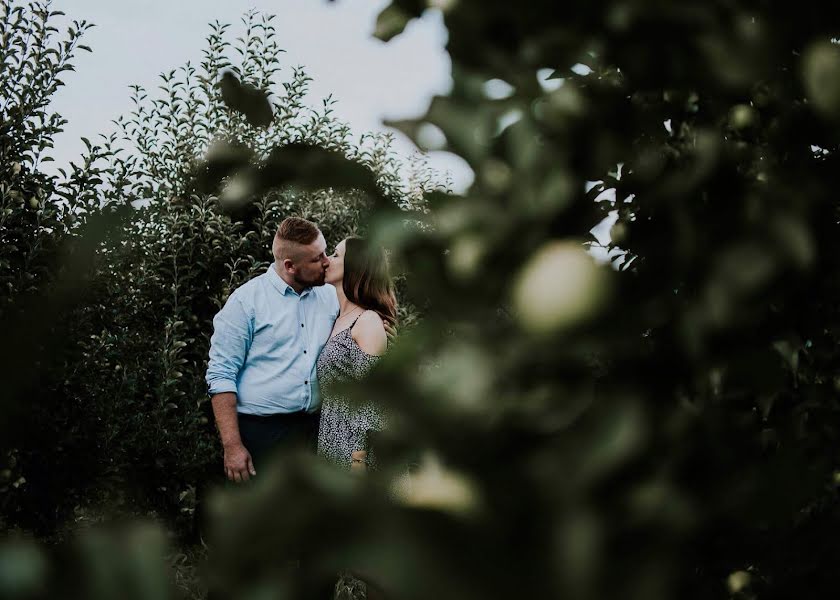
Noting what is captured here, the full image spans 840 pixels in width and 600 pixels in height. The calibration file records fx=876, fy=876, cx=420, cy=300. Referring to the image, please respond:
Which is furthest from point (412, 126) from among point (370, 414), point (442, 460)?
point (370, 414)

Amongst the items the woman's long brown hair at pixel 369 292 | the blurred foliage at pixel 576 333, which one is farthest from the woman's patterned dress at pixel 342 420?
the blurred foliage at pixel 576 333

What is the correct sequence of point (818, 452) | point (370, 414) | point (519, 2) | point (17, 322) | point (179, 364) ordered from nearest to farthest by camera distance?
point (17, 322) → point (519, 2) → point (818, 452) → point (370, 414) → point (179, 364)

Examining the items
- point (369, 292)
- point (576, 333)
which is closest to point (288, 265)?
point (369, 292)

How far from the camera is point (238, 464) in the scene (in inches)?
201

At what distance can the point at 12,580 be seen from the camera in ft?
1.53

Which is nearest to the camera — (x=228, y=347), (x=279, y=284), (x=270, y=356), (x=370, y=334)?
(x=370, y=334)

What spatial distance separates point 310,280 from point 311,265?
10 cm

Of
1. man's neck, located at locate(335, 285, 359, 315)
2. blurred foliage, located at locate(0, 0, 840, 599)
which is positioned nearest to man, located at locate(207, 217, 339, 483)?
man's neck, located at locate(335, 285, 359, 315)

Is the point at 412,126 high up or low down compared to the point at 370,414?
up

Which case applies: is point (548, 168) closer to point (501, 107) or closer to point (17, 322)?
point (501, 107)

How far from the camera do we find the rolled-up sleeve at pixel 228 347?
515 centimetres

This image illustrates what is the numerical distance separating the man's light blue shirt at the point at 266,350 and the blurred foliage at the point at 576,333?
434 cm

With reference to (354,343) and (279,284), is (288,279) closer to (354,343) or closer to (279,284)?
(279,284)

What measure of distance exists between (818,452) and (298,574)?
0.64m
